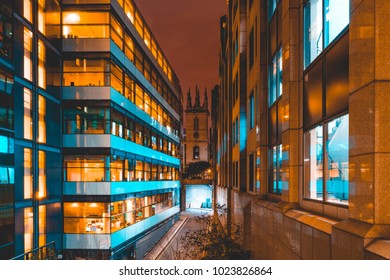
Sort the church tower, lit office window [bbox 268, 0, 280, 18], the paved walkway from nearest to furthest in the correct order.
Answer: lit office window [bbox 268, 0, 280, 18], the paved walkway, the church tower

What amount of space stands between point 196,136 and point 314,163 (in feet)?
341

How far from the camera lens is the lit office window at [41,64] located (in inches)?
841

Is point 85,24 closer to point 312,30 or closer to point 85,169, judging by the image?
point 85,169

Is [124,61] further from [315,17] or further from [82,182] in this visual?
[315,17]

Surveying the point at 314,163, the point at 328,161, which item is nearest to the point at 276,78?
the point at 314,163

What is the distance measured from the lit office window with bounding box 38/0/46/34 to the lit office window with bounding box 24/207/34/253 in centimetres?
1094

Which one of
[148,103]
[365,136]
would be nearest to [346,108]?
[365,136]

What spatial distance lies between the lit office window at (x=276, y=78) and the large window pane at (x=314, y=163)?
13.2 ft

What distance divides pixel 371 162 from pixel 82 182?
21232 millimetres

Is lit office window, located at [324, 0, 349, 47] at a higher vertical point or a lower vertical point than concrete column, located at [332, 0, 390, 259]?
higher

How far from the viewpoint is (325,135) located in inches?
336

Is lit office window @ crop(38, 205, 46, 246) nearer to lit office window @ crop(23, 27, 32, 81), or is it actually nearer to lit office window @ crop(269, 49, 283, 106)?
lit office window @ crop(23, 27, 32, 81)

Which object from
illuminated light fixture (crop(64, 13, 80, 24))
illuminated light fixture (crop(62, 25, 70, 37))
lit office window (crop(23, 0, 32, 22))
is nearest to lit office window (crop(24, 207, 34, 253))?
lit office window (crop(23, 0, 32, 22))

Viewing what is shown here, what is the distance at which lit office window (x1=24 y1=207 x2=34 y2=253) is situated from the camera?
1933cm
